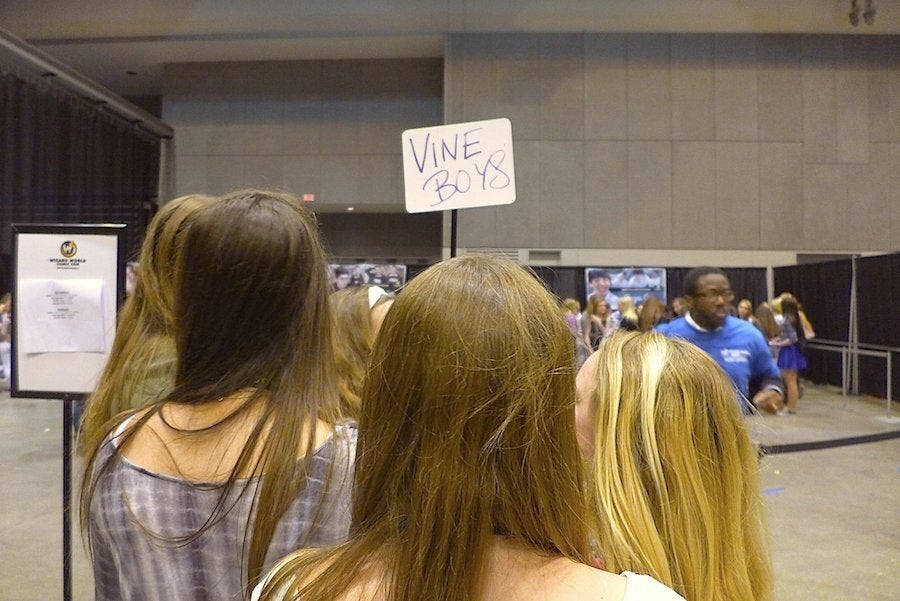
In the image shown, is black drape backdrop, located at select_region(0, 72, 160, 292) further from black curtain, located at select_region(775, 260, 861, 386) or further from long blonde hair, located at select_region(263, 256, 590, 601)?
long blonde hair, located at select_region(263, 256, 590, 601)

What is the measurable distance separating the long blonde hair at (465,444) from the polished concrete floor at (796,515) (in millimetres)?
1132

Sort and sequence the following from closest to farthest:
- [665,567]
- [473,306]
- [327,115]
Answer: [473,306] → [665,567] → [327,115]

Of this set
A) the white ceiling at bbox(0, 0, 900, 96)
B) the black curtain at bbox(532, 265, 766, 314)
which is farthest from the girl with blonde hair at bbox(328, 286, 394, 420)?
A: the white ceiling at bbox(0, 0, 900, 96)

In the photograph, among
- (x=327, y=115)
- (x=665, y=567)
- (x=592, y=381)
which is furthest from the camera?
(x=327, y=115)

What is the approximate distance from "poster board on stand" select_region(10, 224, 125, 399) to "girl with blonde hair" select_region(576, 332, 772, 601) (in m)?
1.69

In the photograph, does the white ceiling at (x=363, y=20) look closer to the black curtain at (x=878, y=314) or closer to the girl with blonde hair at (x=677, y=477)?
the black curtain at (x=878, y=314)

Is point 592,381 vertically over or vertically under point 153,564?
over

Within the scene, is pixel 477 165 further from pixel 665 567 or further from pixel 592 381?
pixel 665 567

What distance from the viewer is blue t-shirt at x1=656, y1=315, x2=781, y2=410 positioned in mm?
3467

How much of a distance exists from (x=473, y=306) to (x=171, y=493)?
598 millimetres

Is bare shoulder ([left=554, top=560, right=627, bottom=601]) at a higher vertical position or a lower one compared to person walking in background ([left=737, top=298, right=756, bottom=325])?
lower

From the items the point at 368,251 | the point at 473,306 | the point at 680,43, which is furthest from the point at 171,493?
the point at 368,251

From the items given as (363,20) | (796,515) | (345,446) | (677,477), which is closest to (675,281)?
(796,515)

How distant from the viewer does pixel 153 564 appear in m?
1.00
